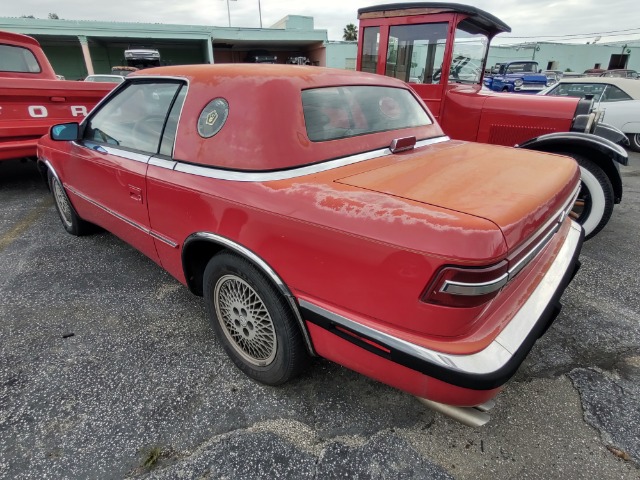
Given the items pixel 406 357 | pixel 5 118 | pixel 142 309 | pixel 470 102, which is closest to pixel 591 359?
pixel 406 357

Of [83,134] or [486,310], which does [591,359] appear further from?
[83,134]

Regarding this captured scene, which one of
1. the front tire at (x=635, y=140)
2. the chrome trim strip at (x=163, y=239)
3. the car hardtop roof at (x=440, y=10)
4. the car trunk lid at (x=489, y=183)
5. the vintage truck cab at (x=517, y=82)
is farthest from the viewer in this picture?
the vintage truck cab at (x=517, y=82)

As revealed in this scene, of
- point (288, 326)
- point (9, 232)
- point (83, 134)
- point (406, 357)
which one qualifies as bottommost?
point (9, 232)

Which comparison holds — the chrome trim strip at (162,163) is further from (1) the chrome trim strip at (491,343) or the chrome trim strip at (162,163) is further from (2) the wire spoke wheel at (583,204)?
(2) the wire spoke wheel at (583,204)

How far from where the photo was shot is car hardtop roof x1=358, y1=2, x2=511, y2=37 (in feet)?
13.6

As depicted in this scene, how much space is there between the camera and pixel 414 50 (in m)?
4.56

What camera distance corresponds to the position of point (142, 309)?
9.26 feet

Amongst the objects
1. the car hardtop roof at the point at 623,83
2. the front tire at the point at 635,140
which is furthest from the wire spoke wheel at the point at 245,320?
the front tire at the point at 635,140

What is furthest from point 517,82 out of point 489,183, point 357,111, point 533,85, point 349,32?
point 349,32

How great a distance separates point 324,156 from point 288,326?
870mm

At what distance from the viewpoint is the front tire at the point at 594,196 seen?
12.2 feet

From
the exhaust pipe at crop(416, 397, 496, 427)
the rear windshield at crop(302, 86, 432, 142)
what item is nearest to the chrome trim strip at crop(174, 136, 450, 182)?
the rear windshield at crop(302, 86, 432, 142)

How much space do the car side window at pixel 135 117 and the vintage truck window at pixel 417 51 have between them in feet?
10.3

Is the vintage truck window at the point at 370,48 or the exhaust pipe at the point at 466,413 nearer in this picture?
the exhaust pipe at the point at 466,413
